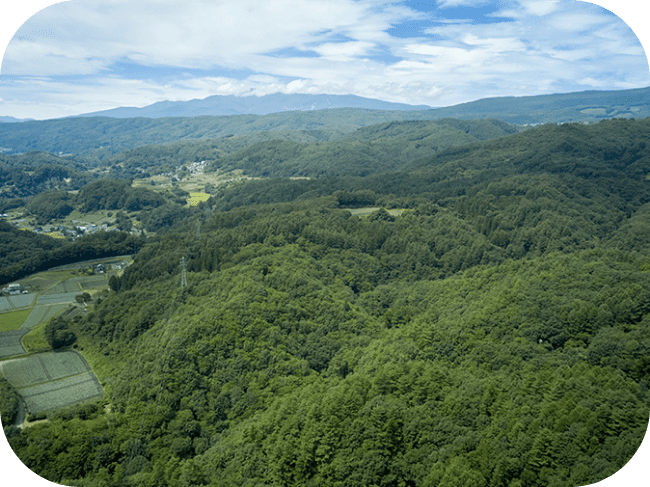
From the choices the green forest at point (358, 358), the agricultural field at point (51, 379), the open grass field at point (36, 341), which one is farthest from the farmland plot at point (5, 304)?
the green forest at point (358, 358)

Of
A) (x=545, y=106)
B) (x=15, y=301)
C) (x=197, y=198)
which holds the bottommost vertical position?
(x=197, y=198)

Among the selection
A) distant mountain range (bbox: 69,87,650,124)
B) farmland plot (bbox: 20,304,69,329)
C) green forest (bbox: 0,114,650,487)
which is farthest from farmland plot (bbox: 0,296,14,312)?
distant mountain range (bbox: 69,87,650,124)

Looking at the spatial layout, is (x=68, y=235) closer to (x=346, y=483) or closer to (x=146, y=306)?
(x=146, y=306)

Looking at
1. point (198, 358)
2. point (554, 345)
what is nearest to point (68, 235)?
point (198, 358)

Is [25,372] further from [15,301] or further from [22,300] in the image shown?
[22,300]

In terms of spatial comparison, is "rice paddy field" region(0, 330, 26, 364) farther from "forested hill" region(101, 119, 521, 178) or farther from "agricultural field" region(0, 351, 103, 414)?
"forested hill" region(101, 119, 521, 178)

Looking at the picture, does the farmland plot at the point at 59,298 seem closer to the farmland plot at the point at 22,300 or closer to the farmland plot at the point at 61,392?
the farmland plot at the point at 22,300

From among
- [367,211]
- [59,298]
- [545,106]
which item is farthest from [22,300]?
[545,106]
